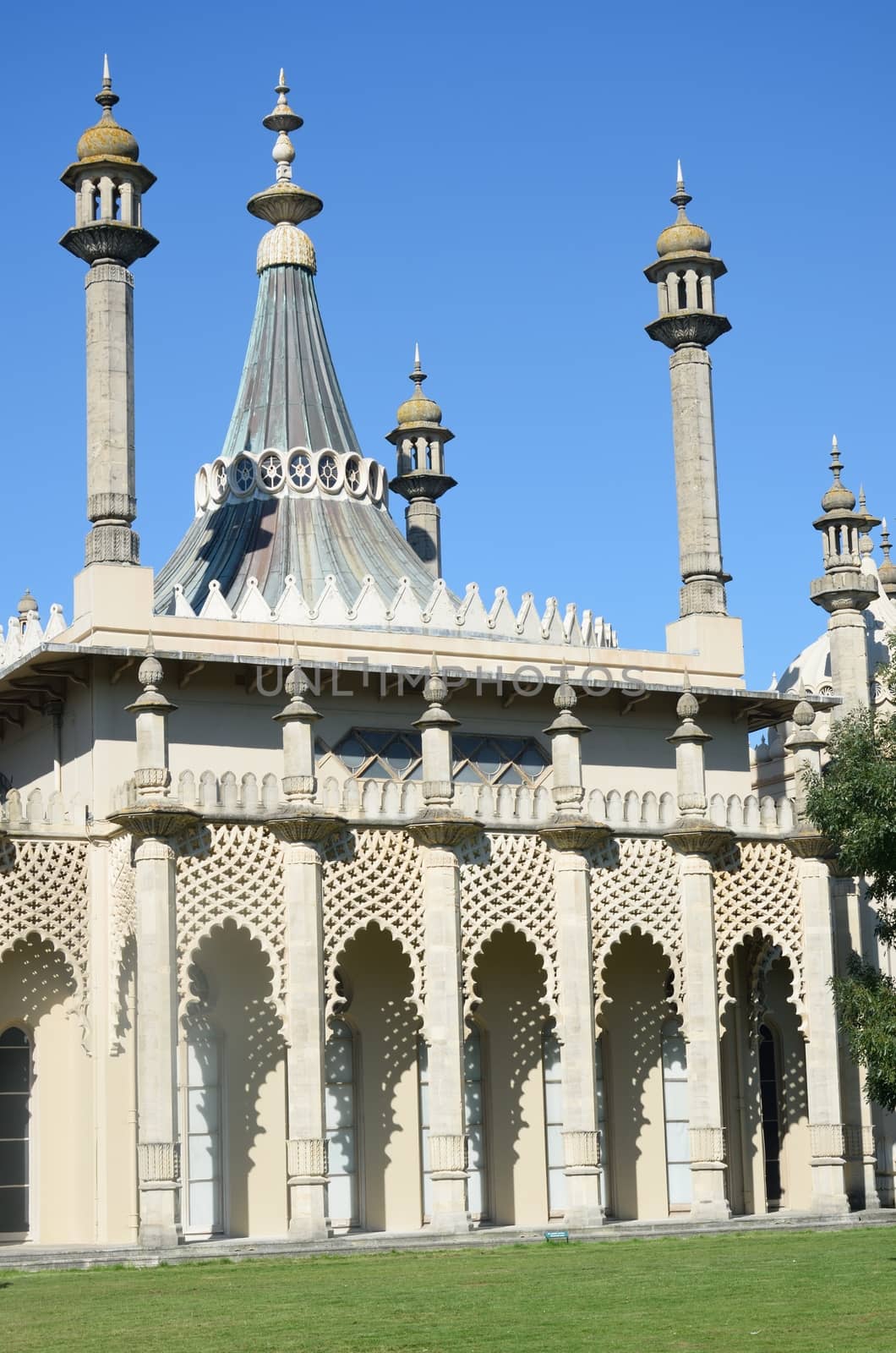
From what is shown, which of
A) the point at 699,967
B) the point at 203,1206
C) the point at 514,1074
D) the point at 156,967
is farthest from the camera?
the point at 514,1074

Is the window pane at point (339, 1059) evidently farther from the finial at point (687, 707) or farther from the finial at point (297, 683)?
the finial at point (687, 707)

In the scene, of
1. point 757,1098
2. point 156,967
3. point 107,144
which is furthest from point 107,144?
point 757,1098

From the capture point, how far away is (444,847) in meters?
27.6

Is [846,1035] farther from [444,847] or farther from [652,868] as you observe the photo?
[444,847]

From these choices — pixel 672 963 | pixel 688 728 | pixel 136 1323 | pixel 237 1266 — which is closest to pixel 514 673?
pixel 688 728

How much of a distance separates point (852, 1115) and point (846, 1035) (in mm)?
1433

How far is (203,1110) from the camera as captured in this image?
27.8 metres

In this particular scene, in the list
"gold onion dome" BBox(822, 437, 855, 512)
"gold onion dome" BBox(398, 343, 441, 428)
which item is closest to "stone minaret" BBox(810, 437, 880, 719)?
"gold onion dome" BBox(822, 437, 855, 512)

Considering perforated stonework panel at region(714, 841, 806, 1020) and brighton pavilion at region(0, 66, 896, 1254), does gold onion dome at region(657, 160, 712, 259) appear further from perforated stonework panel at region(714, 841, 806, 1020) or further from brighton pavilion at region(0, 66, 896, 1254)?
perforated stonework panel at region(714, 841, 806, 1020)

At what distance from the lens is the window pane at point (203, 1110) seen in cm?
2767

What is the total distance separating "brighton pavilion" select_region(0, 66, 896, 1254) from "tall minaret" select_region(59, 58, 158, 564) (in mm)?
46

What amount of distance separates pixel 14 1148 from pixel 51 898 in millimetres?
3129

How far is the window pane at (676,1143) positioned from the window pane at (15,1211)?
907 cm

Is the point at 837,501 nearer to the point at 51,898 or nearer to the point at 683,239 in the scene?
the point at 683,239
